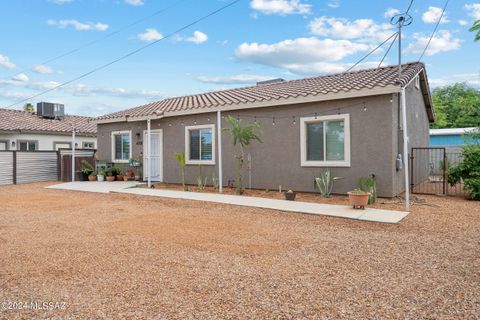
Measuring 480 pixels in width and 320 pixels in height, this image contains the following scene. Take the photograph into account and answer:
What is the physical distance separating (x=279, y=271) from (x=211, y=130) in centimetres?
921

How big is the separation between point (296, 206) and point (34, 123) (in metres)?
19.2

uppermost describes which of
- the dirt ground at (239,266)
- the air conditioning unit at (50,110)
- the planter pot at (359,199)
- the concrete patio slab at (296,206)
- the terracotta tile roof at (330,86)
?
Result: the air conditioning unit at (50,110)

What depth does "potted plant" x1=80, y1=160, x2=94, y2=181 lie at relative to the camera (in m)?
16.3

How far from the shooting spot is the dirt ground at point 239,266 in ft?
10.7

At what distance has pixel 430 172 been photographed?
54.8 feet

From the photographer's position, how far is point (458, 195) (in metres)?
10.8

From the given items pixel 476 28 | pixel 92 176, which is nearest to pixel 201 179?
pixel 92 176

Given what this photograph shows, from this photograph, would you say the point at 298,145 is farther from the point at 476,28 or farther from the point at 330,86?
the point at 476,28

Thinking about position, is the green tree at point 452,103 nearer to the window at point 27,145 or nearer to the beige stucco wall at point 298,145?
the beige stucco wall at point 298,145

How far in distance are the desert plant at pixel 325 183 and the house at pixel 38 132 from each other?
42.5ft

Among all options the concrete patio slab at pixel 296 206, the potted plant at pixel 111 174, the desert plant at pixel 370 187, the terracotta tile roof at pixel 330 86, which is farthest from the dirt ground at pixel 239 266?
the potted plant at pixel 111 174

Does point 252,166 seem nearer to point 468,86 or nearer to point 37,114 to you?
point 37,114

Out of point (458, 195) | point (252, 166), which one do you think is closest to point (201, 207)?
point (252, 166)

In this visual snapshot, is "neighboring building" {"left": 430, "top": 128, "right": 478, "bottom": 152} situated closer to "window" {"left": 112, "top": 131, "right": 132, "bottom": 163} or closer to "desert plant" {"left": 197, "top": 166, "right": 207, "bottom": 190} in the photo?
"desert plant" {"left": 197, "top": 166, "right": 207, "bottom": 190}
